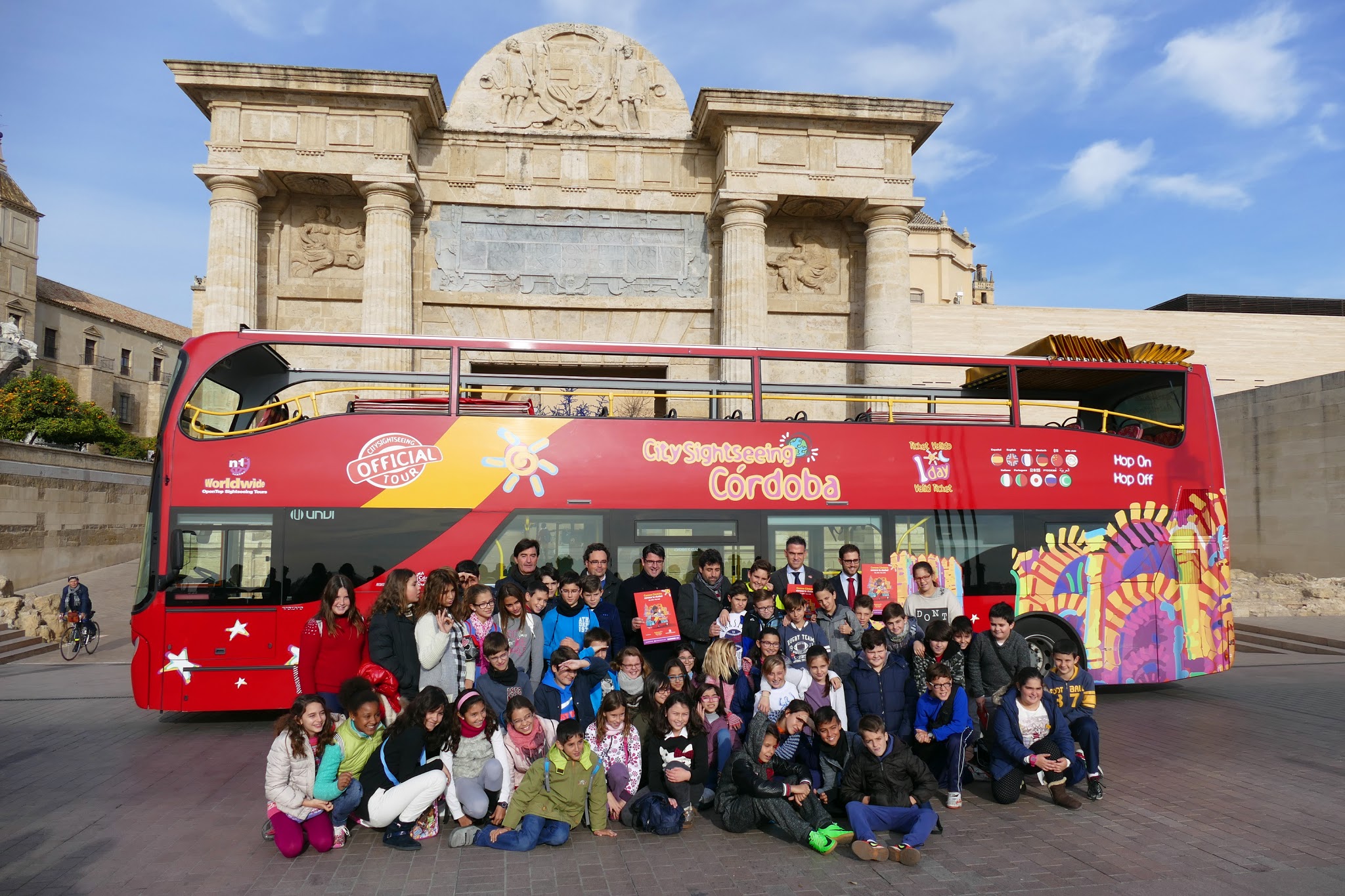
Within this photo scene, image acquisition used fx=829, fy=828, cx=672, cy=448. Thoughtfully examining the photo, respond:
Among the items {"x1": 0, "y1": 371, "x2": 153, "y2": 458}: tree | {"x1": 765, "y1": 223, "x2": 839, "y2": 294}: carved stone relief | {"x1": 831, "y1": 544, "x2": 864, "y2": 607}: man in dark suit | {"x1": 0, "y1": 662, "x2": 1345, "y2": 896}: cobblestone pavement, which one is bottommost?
{"x1": 0, "y1": 662, "x2": 1345, "y2": 896}: cobblestone pavement

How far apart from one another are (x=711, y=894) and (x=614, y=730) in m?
1.51

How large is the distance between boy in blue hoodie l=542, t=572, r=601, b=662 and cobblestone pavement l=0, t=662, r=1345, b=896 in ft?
6.81

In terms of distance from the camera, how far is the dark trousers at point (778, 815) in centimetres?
561

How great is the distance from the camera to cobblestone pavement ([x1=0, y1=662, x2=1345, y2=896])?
4.99 meters

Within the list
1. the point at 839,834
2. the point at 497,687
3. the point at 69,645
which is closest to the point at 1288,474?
the point at 839,834

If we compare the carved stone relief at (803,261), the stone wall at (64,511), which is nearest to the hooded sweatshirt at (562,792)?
the carved stone relief at (803,261)

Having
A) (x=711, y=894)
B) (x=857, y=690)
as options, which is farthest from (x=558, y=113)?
(x=711, y=894)

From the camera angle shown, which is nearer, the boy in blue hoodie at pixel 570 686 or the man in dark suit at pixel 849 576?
the boy in blue hoodie at pixel 570 686

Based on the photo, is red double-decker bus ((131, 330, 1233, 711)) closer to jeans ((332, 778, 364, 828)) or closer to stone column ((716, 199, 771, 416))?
jeans ((332, 778, 364, 828))

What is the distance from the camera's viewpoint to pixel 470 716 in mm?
5930

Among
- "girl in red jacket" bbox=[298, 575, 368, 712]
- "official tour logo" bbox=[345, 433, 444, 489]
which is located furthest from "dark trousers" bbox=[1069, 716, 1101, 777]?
"official tour logo" bbox=[345, 433, 444, 489]

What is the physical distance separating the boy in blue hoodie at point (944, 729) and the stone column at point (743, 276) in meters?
12.1

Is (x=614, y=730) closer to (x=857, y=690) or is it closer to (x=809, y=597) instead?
(x=857, y=690)

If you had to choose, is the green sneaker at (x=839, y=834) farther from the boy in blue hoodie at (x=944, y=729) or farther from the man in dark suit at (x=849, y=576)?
the man in dark suit at (x=849, y=576)
